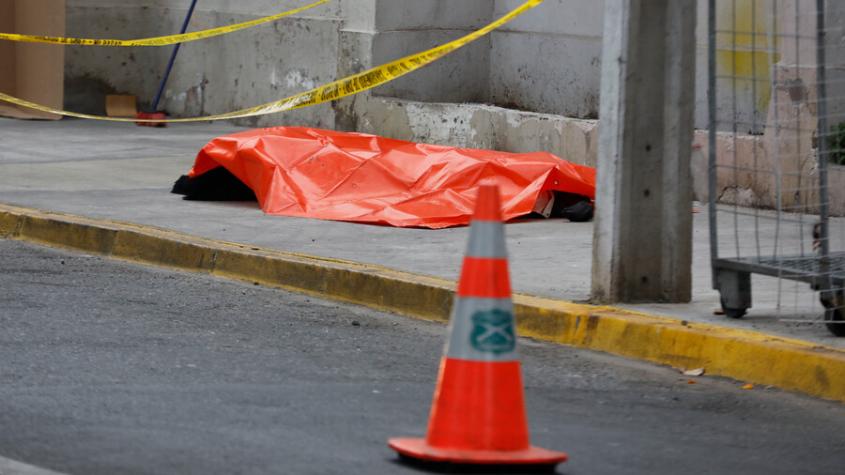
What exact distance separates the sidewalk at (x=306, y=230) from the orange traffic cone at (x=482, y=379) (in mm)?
2225

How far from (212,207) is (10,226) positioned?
1.40 metres

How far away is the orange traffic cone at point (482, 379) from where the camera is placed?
4.78 meters

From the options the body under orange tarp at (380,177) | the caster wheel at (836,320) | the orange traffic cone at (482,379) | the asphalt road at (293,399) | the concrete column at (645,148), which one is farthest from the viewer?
the body under orange tarp at (380,177)

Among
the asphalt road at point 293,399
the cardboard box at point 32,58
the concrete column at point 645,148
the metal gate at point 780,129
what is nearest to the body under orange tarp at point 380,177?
the metal gate at point 780,129

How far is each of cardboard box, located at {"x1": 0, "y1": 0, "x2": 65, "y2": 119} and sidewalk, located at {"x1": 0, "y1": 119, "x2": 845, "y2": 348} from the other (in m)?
2.21

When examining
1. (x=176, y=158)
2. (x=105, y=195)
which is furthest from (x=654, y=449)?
(x=176, y=158)

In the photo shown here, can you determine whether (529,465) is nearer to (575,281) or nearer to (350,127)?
(575,281)

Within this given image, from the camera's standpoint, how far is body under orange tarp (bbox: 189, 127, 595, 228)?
1056 centimetres

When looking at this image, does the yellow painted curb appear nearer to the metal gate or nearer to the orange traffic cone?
the metal gate

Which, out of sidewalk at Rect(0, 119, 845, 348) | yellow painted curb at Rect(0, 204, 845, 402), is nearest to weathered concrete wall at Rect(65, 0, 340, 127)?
sidewalk at Rect(0, 119, 845, 348)

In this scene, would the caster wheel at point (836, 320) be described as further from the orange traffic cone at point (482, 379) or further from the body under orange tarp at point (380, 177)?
the body under orange tarp at point (380, 177)

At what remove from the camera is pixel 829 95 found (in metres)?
10.4

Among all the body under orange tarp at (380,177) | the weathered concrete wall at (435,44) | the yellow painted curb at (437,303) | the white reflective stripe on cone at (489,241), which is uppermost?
the weathered concrete wall at (435,44)

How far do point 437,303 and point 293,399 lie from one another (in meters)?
2.18
